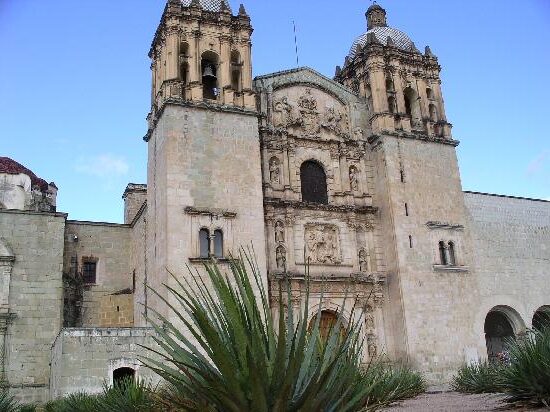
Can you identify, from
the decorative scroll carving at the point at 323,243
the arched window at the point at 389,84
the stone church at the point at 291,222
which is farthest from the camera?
the arched window at the point at 389,84

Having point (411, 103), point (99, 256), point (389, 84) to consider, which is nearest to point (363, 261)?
point (411, 103)

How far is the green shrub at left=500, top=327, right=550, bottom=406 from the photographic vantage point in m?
8.20

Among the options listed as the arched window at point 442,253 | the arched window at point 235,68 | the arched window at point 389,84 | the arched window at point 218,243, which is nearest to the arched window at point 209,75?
the arched window at point 235,68

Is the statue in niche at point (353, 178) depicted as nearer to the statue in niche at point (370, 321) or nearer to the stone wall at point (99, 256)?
the statue in niche at point (370, 321)

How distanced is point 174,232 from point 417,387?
8.21 m

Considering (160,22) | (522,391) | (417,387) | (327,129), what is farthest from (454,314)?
(160,22)

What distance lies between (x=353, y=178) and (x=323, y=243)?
3.04m

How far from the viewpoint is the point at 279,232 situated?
65.7 ft

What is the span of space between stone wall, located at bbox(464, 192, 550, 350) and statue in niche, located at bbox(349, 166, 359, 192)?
189 inches

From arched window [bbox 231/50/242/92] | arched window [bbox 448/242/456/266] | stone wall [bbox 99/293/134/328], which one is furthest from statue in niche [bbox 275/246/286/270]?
arched window [bbox 448/242/456/266]

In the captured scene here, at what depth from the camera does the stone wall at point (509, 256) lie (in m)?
22.4

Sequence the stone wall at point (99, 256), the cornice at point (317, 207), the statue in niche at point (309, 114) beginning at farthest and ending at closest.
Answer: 1. the statue in niche at point (309, 114)
2. the stone wall at point (99, 256)
3. the cornice at point (317, 207)

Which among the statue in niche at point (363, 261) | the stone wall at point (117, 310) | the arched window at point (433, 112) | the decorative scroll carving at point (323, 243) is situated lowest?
the stone wall at point (117, 310)

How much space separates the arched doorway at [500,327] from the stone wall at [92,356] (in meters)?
14.0
